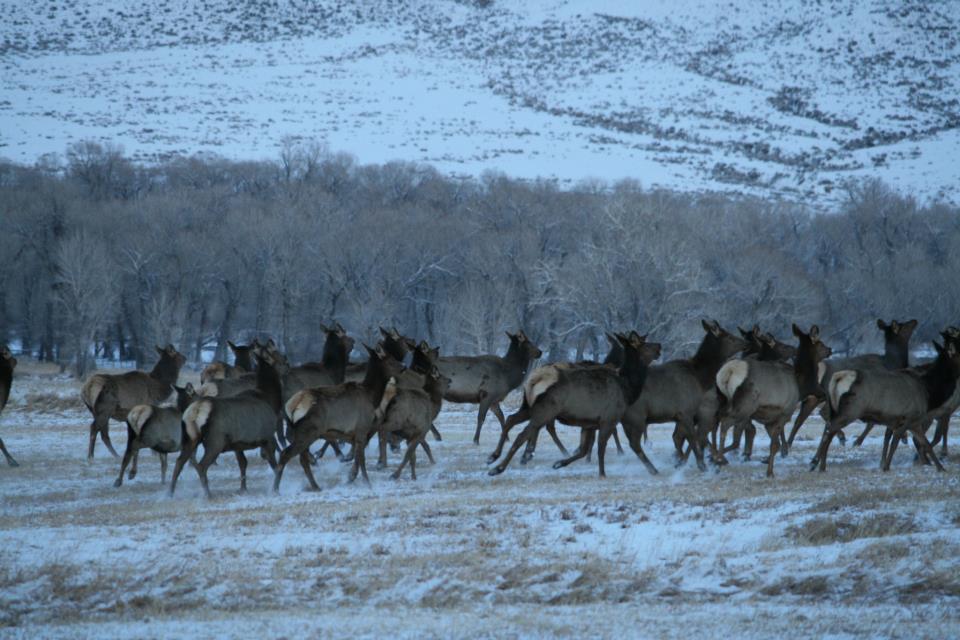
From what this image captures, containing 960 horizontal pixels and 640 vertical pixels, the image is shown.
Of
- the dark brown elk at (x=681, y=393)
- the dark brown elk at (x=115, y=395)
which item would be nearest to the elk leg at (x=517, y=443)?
the dark brown elk at (x=681, y=393)

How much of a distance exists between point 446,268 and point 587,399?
56.6m

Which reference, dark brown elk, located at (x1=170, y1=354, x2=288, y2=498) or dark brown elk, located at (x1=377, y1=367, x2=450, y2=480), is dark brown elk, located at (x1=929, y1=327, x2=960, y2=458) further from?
dark brown elk, located at (x1=170, y1=354, x2=288, y2=498)

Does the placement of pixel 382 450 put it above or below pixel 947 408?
below

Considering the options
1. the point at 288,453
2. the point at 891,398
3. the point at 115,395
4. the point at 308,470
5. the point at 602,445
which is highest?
the point at 891,398

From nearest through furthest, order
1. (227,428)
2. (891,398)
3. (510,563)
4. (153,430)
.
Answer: (510,563) < (891,398) < (227,428) < (153,430)

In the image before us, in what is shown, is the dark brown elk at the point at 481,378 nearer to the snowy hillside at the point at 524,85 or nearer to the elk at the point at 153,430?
the elk at the point at 153,430

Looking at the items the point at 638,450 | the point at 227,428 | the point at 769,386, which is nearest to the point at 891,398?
the point at 769,386

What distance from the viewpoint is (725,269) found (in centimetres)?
6675

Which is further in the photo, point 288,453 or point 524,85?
point 524,85

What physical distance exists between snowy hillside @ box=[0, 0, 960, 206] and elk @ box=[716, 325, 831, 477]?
273ft

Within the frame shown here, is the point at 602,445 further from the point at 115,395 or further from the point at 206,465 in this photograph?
the point at 115,395

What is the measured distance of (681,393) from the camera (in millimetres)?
17562

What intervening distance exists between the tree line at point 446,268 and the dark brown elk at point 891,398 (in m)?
38.0

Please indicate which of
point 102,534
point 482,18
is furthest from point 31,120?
point 102,534
